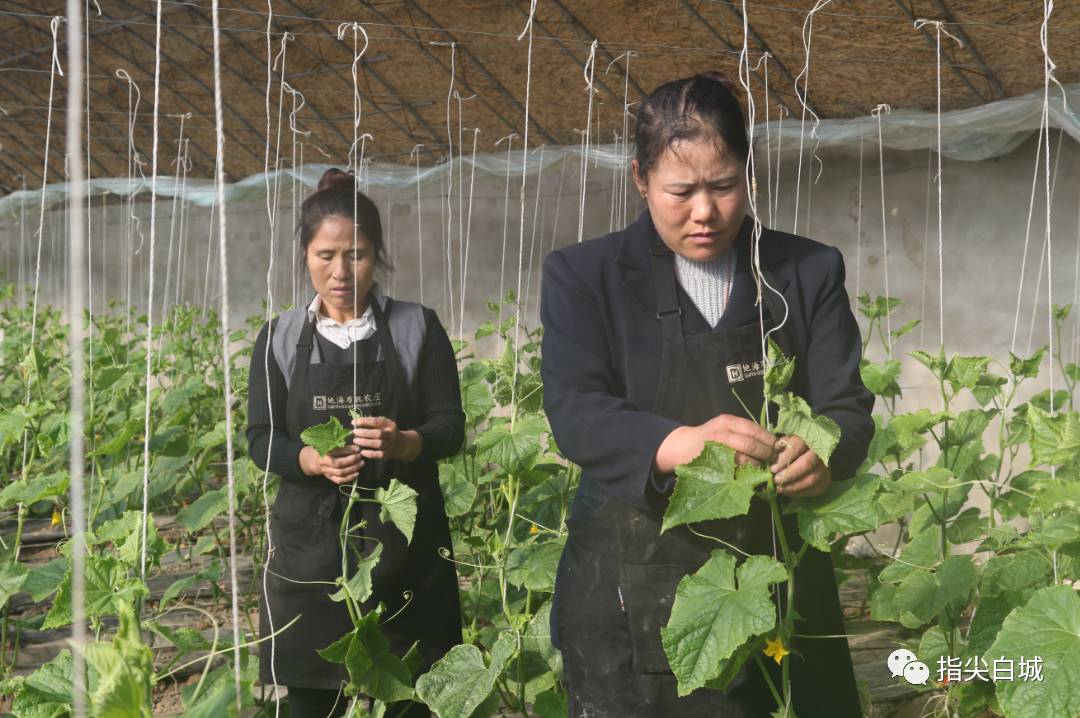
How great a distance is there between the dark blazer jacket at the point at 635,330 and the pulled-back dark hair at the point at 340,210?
2.87ft

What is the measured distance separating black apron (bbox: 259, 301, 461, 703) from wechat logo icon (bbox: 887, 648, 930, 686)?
37.9 inches

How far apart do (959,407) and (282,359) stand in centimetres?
388

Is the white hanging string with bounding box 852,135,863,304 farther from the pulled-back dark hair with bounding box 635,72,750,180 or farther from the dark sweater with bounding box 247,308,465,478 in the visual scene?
the pulled-back dark hair with bounding box 635,72,750,180

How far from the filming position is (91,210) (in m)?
13.5

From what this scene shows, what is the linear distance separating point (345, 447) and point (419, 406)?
277 millimetres

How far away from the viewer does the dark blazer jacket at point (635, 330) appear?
1503 mm

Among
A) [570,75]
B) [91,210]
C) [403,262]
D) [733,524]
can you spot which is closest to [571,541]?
[733,524]

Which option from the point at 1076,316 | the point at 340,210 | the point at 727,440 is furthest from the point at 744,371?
the point at 1076,316

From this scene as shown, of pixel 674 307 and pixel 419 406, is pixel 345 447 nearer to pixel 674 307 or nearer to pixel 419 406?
pixel 419 406

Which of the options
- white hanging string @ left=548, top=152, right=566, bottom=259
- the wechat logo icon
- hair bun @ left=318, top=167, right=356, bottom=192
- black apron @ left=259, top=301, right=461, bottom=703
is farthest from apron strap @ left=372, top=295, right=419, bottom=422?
white hanging string @ left=548, top=152, right=566, bottom=259

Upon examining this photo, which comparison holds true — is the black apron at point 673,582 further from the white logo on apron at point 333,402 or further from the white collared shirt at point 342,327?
the white collared shirt at point 342,327

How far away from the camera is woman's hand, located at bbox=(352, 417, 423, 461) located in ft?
7.00

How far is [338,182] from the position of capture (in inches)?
96.9

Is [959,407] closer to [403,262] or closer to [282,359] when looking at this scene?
[282,359]
